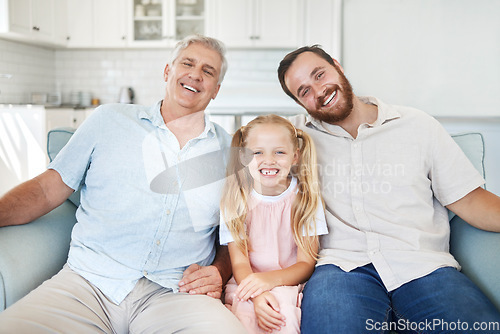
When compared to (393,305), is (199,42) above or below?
above

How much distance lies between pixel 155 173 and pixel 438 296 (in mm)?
896

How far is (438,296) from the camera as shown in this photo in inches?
48.6

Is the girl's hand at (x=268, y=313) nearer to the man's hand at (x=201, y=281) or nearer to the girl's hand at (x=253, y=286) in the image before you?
the girl's hand at (x=253, y=286)

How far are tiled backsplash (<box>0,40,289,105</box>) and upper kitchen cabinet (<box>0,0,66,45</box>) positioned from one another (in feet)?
1.08

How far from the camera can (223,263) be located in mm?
1489

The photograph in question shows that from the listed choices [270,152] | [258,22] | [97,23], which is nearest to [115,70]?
[97,23]

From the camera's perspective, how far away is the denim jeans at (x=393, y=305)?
1149 mm

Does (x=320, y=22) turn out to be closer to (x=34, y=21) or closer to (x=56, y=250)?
(x=34, y=21)

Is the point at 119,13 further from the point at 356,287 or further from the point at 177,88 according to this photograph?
the point at 356,287

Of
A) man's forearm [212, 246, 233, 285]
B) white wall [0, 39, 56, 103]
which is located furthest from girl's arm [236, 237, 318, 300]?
white wall [0, 39, 56, 103]

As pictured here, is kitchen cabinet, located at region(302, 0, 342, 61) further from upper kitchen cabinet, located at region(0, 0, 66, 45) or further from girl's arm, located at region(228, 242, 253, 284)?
girl's arm, located at region(228, 242, 253, 284)

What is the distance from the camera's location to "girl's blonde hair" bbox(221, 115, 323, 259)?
1.42 metres

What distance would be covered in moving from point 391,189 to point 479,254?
0.32 meters

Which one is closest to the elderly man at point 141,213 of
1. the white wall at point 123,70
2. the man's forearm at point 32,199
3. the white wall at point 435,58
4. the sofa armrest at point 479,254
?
the man's forearm at point 32,199
